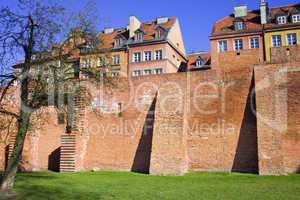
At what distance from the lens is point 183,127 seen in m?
17.1

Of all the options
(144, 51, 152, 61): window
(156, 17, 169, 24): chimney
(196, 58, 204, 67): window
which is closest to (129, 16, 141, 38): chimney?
(156, 17, 169, 24): chimney

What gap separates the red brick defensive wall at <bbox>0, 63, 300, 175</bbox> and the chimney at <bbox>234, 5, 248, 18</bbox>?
2597 cm

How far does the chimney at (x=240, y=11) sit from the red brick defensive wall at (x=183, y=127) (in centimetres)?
2597

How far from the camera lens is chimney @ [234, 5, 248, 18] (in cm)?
4112

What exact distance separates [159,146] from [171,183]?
3822 millimetres

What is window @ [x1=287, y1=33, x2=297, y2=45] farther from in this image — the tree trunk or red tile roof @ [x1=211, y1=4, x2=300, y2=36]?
the tree trunk

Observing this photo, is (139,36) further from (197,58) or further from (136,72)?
(197,58)

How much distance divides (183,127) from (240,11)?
28505mm

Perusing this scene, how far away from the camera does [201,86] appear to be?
17891 millimetres

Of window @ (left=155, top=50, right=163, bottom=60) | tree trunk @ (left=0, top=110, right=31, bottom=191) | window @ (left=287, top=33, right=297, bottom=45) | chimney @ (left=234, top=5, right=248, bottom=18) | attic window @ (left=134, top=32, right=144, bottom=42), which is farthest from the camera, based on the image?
attic window @ (left=134, top=32, right=144, bottom=42)

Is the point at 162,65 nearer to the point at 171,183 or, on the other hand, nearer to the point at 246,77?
the point at 246,77

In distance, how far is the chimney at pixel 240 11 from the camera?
4112 centimetres

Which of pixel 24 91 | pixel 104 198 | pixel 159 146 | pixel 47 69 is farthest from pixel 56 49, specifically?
pixel 159 146

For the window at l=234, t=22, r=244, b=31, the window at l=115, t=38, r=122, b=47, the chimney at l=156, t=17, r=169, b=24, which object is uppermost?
the chimney at l=156, t=17, r=169, b=24
